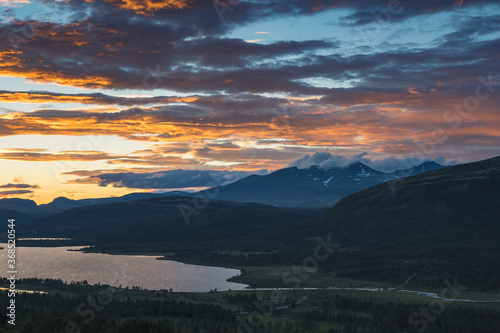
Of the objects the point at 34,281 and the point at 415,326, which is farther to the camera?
the point at 34,281

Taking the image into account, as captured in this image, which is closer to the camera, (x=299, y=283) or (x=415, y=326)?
(x=415, y=326)

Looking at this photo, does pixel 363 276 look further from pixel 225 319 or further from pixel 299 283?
pixel 225 319

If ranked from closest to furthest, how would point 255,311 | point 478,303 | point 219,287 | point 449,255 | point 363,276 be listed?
point 255,311 < point 478,303 < point 219,287 < point 363,276 < point 449,255

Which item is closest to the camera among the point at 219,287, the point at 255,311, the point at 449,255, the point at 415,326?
the point at 415,326

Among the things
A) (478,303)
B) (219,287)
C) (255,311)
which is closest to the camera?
(255,311)

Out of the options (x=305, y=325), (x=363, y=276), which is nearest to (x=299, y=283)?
(x=363, y=276)

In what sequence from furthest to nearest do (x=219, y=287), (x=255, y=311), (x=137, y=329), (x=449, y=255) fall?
(x=449, y=255) → (x=219, y=287) → (x=255, y=311) → (x=137, y=329)

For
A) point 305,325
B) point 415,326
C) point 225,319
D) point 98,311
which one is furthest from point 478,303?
point 98,311

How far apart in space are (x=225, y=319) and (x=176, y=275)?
86586mm

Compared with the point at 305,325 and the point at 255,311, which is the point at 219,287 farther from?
the point at 305,325

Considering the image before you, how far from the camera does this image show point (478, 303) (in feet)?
418

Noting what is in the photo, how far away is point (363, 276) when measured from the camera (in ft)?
600

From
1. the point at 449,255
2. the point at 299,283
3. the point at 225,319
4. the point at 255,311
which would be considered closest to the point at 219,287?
the point at 299,283

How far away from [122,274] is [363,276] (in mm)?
81338
